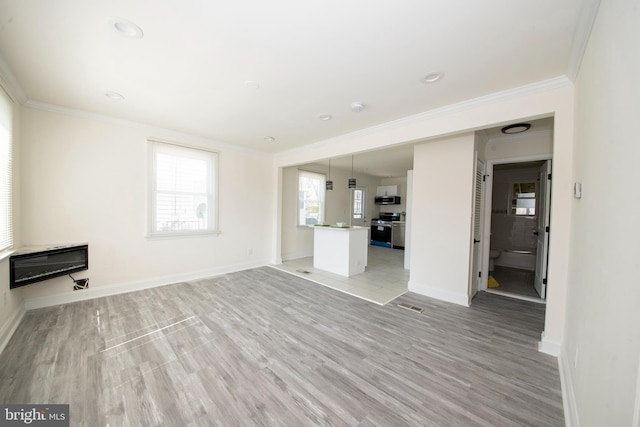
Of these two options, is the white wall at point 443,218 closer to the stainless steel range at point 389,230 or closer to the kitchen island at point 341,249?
the kitchen island at point 341,249

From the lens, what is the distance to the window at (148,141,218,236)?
3.84 metres

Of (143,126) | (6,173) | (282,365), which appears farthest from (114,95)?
(282,365)

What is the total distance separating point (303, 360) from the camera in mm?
2039

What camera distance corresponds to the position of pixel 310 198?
6.50 m

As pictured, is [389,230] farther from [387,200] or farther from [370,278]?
[370,278]

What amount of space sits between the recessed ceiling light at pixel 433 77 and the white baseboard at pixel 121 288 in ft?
15.1

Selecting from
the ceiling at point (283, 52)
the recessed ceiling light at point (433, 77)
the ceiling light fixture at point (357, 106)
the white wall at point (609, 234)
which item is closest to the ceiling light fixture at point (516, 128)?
the ceiling at point (283, 52)

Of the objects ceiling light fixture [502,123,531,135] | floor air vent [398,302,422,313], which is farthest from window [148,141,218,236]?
ceiling light fixture [502,123,531,135]

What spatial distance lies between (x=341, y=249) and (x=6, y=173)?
4.56 metres

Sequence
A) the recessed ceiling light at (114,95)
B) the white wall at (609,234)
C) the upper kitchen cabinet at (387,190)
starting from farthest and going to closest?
1. the upper kitchen cabinet at (387,190)
2. the recessed ceiling light at (114,95)
3. the white wall at (609,234)

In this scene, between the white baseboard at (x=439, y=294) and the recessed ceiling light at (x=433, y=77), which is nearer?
the recessed ceiling light at (x=433, y=77)

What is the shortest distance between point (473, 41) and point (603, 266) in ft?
5.54

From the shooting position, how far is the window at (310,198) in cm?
629

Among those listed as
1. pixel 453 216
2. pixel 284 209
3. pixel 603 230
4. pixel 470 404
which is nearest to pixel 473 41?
pixel 603 230
